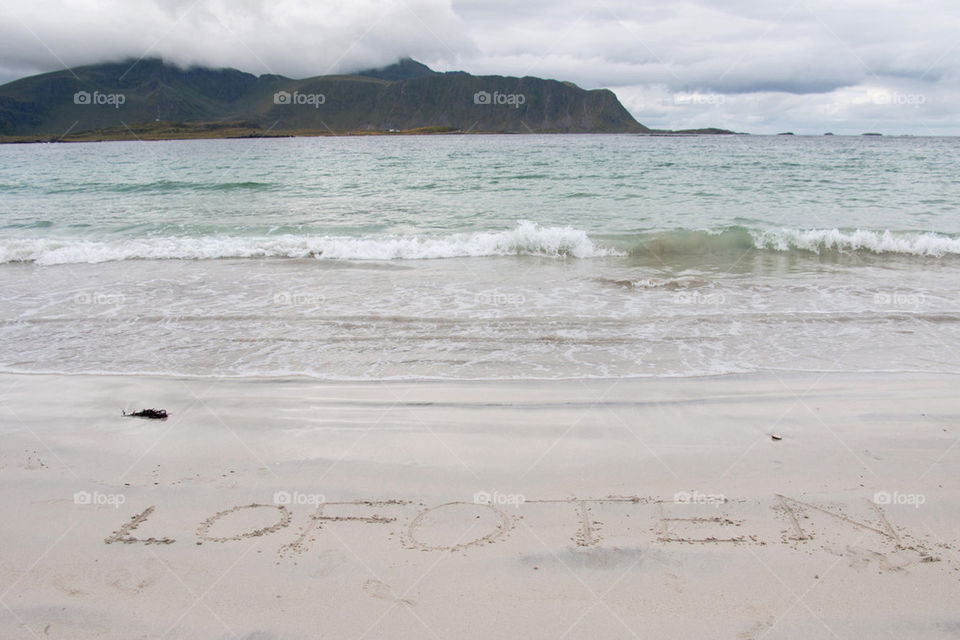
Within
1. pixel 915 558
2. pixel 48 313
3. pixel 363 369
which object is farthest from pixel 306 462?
pixel 48 313

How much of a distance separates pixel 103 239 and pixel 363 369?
13.0 metres

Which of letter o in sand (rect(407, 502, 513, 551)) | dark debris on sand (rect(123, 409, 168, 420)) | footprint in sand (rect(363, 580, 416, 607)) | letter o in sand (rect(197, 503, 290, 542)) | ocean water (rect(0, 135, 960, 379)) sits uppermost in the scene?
ocean water (rect(0, 135, 960, 379))

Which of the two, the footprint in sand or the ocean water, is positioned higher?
the ocean water

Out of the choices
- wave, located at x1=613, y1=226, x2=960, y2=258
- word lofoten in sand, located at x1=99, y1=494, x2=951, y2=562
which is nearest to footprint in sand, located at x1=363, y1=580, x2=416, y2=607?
word lofoten in sand, located at x1=99, y1=494, x2=951, y2=562

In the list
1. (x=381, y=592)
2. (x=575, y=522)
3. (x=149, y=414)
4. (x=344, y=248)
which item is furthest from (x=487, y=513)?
(x=344, y=248)

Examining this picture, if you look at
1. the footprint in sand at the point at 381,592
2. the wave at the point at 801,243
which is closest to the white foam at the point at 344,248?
the wave at the point at 801,243

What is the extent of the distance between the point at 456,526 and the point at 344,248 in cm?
1051

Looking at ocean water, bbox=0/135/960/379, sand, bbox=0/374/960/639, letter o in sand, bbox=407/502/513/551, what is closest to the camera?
sand, bbox=0/374/960/639

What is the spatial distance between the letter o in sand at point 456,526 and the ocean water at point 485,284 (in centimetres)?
234

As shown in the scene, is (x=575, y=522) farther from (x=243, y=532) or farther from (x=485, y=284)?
(x=485, y=284)

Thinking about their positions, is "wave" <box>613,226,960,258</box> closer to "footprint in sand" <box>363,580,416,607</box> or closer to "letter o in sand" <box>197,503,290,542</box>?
"letter o in sand" <box>197,503,290,542</box>

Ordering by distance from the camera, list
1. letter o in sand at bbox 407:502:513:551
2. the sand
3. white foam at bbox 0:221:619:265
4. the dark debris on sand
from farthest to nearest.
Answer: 1. white foam at bbox 0:221:619:265
2. the dark debris on sand
3. letter o in sand at bbox 407:502:513:551
4. the sand

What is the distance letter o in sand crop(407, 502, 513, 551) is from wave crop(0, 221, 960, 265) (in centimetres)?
941

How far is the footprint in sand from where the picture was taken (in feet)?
9.40
